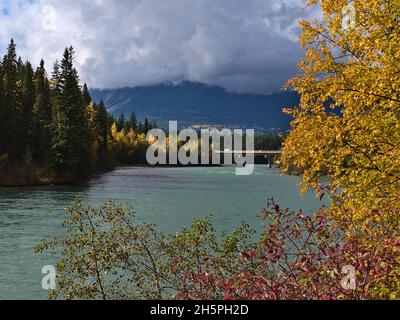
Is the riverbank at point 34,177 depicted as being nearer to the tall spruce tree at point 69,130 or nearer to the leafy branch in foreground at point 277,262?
the tall spruce tree at point 69,130

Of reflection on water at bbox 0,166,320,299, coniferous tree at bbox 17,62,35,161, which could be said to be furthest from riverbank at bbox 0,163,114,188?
reflection on water at bbox 0,166,320,299

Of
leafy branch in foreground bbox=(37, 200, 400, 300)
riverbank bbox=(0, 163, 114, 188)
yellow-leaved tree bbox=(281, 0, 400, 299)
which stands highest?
yellow-leaved tree bbox=(281, 0, 400, 299)

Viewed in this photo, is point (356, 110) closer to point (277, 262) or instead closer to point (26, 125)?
point (277, 262)

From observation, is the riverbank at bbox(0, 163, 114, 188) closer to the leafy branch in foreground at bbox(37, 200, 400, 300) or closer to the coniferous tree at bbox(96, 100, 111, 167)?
the coniferous tree at bbox(96, 100, 111, 167)

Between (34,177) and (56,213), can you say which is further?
(34,177)

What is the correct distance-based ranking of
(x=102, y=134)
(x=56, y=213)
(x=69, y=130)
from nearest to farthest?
(x=56, y=213) → (x=69, y=130) → (x=102, y=134)

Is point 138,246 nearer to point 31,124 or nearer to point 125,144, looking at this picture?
point 31,124

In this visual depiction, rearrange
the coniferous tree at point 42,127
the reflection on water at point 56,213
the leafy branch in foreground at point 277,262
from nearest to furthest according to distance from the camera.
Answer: the leafy branch in foreground at point 277,262, the reflection on water at point 56,213, the coniferous tree at point 42,127

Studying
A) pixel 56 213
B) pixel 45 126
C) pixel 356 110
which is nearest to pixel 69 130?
pixel 45 126

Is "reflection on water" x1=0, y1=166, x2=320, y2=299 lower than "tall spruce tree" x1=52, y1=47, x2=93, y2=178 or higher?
lower

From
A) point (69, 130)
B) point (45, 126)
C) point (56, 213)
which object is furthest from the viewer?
point (45, 126)

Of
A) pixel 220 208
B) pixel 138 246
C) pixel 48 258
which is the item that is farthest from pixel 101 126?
pixel 138 246

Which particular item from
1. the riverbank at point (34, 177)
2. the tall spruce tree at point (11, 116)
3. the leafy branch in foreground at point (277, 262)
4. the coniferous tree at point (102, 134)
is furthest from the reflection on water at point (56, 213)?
the coniferous tree at point (102, 134)
